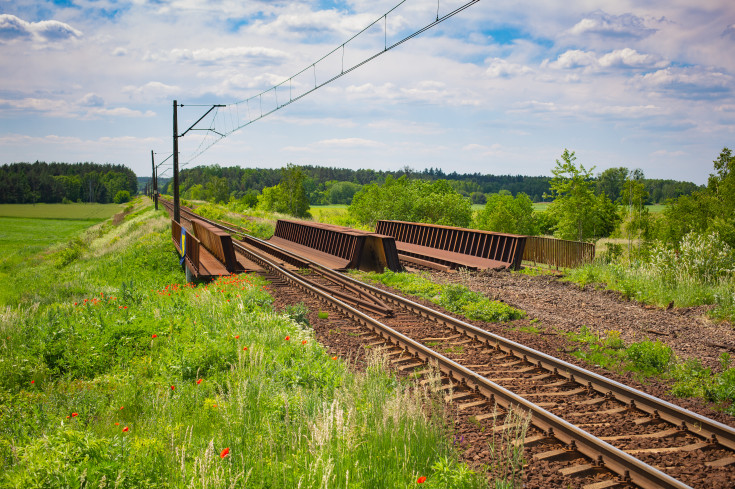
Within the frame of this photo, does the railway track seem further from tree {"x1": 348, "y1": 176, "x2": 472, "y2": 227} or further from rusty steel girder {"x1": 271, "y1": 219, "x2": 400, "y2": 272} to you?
tree {"x1": 348, "y1": 176, "x2": 472, "y2": 227}

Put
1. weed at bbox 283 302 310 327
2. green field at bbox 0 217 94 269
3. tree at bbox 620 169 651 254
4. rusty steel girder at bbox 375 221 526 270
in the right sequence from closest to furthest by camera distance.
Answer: weed at bbox 283 302 310 327, rusty steel girder at bbox 375 221 526 270, tree at bbox 620 169 651 254, green field at bbox 0 217 94 269

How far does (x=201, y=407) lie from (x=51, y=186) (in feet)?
550

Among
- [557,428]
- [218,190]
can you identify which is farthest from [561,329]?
[218,190]

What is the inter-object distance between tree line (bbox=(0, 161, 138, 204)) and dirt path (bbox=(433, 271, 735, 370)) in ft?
460

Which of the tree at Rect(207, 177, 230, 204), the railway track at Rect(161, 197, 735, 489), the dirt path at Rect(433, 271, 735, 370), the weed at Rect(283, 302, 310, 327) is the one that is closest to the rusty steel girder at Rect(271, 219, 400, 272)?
the dirt path at Rect(433, 271, 735, 370)

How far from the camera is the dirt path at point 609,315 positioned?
29.3 feet

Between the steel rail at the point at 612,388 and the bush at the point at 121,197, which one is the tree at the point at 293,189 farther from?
the bush at the point at 121,197

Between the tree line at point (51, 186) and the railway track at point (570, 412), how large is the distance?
142585 mm

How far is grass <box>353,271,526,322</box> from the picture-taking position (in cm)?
1078

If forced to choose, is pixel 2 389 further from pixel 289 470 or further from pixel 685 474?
pixel 685 474

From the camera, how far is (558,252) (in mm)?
19594

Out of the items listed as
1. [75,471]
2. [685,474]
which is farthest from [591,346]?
[75,471]

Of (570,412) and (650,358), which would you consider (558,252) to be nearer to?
(650,358)

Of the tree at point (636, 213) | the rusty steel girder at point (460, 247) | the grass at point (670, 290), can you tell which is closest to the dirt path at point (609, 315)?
the grass at point (670, 290)
